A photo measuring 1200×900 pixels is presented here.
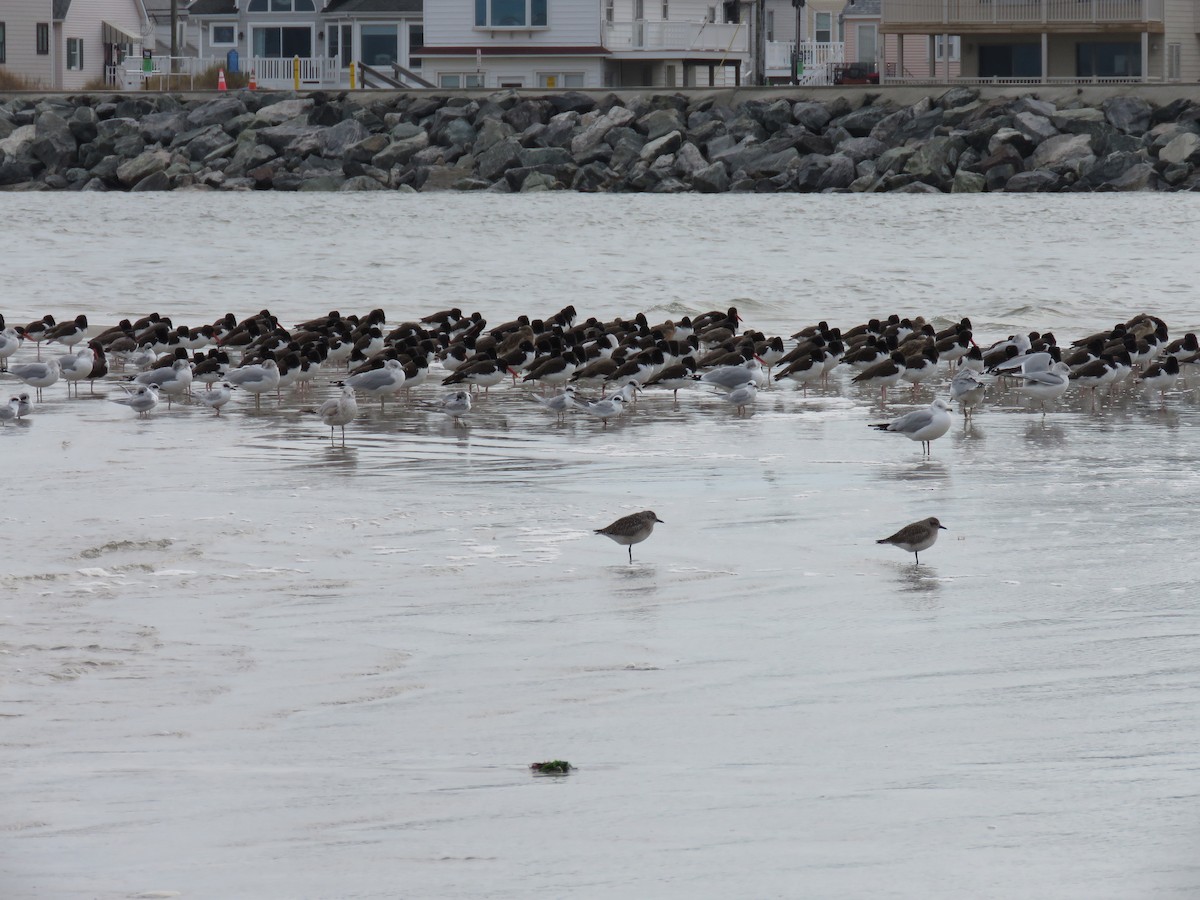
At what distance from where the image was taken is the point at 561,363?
18688mm

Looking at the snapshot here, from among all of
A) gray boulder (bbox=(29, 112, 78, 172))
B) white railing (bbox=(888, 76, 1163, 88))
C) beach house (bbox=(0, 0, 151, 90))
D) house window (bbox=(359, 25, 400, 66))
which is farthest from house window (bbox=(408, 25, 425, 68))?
white railing (bbox=(888, 76, 1163, 88))

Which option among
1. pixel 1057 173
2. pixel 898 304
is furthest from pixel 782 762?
pixel 1057 173

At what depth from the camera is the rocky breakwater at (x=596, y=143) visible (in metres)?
59.4

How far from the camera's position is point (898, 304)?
102ft

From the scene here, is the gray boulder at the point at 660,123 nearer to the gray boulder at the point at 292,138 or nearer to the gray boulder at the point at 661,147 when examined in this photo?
the gray boulder at the point at 661,147

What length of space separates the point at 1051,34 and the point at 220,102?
1252 inches

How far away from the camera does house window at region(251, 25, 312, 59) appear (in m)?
87.2

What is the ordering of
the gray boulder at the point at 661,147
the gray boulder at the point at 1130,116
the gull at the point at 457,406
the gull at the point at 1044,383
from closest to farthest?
the gull at the point at 457,406 < the gull at the point at 1044,383 < the gray boulder at the point at 1130,116 < the gray boulder at the point at 661,147

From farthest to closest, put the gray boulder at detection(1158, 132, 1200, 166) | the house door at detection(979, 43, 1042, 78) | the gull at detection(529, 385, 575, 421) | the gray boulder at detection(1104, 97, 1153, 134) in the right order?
the house door at detection(979, 43, 1042, 78), the gray boulder at detection(1104, 97, 1153, 134), the gray boulder at detection(1158, 132, 1200, 166), the gull at detection(529, 385, 575, 421)

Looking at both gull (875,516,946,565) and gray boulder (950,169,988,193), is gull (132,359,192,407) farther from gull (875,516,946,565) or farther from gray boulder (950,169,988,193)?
gray boulder (950,169,988,193)

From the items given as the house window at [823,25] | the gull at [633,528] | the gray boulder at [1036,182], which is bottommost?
the gull at [633,528]

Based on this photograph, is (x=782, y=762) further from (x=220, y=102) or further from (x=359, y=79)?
(x=359, y=79)

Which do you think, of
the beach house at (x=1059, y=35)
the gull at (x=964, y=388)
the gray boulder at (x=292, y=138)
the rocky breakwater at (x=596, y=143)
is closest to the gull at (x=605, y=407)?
the gull at (x=964, y=388)

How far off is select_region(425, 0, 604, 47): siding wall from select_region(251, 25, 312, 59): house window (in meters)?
10.4
